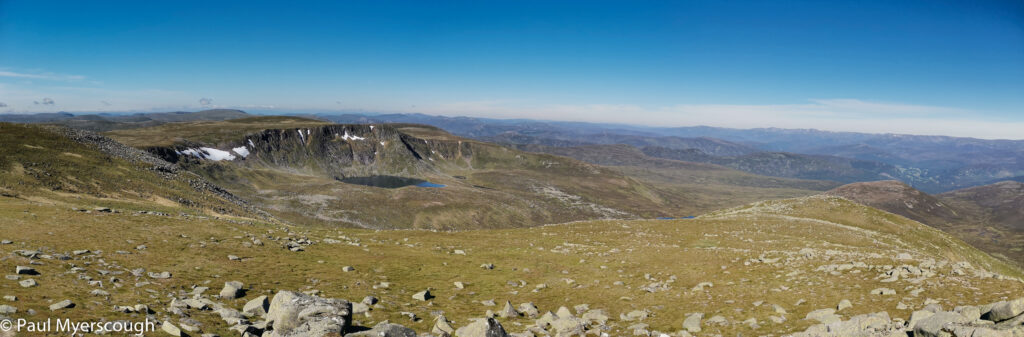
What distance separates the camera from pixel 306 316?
517 inches

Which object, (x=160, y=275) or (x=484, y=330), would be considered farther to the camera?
(x=160, y=275)

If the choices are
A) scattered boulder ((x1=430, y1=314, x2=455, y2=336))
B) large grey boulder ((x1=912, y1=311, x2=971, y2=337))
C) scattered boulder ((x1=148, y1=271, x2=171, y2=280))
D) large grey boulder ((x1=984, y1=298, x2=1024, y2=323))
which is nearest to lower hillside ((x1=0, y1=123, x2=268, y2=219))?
scattered boulder ((x1=148, y1=271, x2=171, y2=280))

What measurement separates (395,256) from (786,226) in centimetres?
5103

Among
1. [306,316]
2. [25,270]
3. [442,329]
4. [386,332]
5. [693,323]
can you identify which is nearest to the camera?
[386,332]

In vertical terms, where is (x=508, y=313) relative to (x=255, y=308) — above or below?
below

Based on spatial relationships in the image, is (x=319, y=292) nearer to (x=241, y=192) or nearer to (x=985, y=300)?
(x=985, y=300)

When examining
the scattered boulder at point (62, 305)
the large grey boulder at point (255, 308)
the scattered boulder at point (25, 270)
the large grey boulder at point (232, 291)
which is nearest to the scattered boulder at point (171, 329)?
the large grey boulder at point (255, 308)

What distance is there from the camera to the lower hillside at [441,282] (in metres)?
14.9

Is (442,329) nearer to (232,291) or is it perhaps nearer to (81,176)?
(232,291)

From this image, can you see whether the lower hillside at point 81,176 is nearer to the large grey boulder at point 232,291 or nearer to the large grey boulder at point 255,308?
the large grey boulder at point 232,291

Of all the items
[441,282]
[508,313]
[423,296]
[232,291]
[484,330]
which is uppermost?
[484,330]

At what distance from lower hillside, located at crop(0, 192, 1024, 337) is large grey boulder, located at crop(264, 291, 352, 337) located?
7 centimetres

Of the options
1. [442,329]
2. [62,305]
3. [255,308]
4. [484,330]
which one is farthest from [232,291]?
[484,330]

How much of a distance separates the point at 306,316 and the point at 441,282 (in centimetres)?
1401
